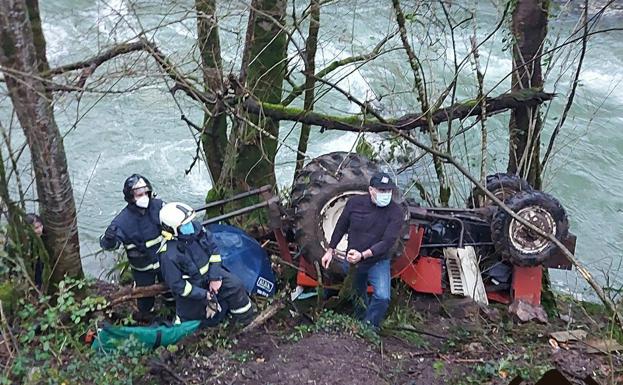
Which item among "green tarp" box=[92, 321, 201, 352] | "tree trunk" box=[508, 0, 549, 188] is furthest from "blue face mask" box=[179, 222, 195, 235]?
"tree trunk" box=[508, 0, 549, 188]

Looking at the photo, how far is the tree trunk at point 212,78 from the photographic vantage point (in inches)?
291

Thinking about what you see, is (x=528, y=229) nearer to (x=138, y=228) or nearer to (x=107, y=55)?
(x=138, y=228)

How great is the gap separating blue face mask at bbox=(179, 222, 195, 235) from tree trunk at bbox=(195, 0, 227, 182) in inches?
63.5

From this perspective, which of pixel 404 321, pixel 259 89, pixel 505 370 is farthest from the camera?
pixel 259 89

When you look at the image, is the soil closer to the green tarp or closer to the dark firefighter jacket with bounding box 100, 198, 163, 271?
the green tarp

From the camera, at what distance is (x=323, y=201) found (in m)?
6.55

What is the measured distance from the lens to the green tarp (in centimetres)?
589

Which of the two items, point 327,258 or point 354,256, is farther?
point 327,258

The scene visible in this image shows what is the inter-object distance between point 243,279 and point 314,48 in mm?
3082

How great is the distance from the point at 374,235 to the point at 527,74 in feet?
10.2

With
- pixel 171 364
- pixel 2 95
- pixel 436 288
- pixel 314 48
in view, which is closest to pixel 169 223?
pixel 171 364

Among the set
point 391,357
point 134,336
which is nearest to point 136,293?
point 134,336

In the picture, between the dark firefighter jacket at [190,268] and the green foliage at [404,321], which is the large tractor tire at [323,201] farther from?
the dark firefighter jacket at [190,268]

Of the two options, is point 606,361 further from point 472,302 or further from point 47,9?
point 47,9
